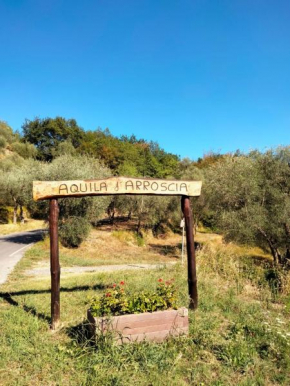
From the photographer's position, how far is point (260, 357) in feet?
13.1

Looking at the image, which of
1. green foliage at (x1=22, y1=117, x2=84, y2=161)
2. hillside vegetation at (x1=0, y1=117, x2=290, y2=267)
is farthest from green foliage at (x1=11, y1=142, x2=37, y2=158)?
hillside vegetation at (x1=0, y1=117, x2=290, y2=267)

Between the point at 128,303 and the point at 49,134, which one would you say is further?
the point at 49,134

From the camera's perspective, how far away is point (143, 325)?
13.9 ft

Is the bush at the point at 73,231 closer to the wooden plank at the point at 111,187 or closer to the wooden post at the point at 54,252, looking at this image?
the wooden post at the point at 54,252

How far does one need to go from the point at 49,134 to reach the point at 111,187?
212 feet

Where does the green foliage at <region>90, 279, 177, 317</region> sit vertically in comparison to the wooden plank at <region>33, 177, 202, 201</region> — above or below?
below

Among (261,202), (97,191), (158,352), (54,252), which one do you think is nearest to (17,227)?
(261,202)

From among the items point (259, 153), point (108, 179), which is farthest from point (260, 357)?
point (259, 153)

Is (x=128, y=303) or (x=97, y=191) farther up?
(x=97, y=191)

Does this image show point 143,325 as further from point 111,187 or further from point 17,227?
point 17,227

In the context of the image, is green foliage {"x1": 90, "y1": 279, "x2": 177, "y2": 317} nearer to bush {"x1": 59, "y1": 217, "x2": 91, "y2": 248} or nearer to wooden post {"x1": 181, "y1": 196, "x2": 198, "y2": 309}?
wooden post {"x1": 181, "y1": 196, "x2": 198, "y2": 309}

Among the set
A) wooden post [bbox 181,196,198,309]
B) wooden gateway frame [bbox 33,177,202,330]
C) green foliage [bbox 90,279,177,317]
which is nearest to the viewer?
green foliage [bbox 90,279,177,317]

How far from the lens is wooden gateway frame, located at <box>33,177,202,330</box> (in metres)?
5.27

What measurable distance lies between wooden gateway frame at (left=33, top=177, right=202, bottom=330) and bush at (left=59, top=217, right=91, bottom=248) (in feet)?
48.5
